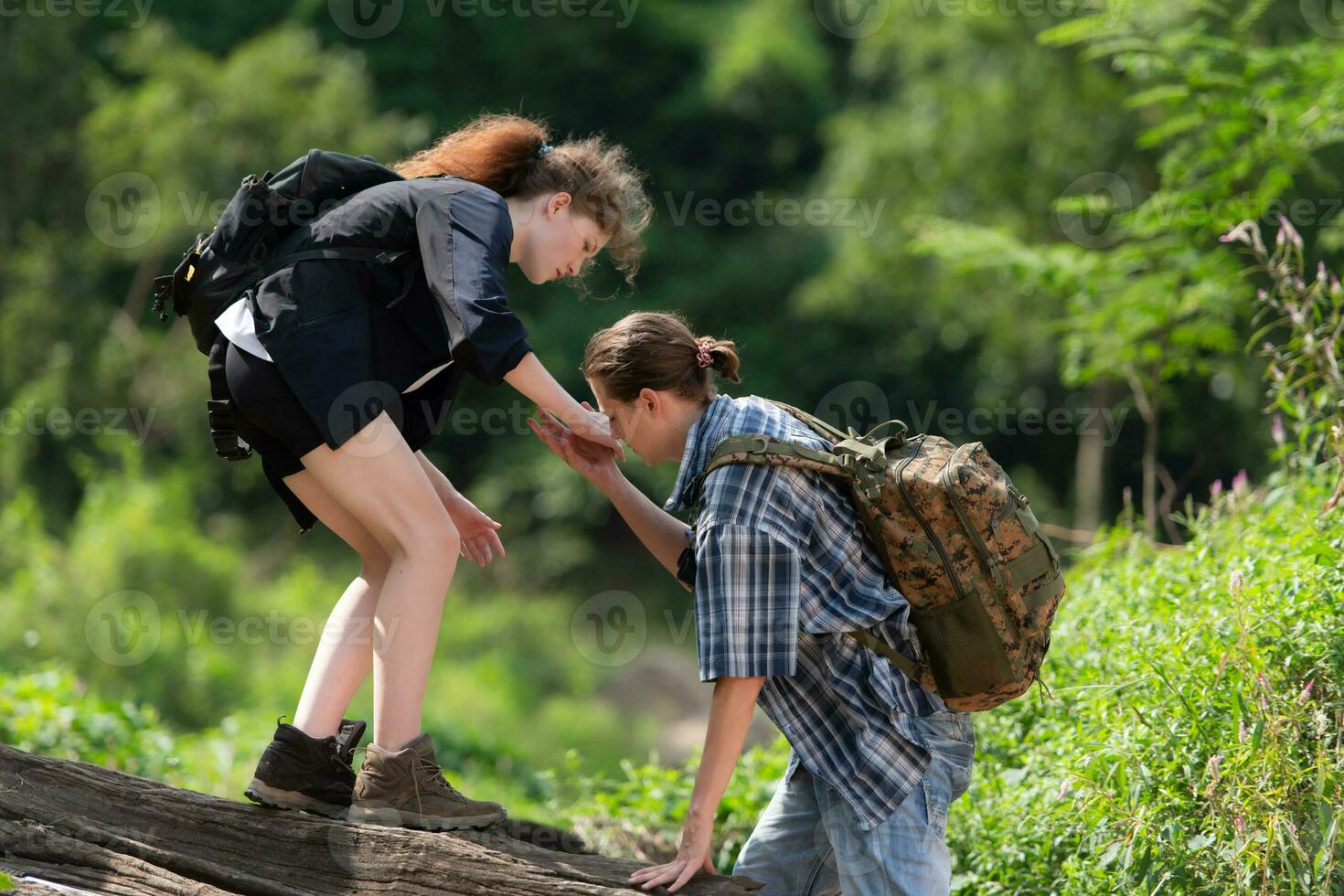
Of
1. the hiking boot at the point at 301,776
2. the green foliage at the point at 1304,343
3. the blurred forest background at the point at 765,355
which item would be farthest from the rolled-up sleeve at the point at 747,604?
the green foliage at the point at 1304,343

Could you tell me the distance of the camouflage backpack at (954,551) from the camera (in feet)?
8.79

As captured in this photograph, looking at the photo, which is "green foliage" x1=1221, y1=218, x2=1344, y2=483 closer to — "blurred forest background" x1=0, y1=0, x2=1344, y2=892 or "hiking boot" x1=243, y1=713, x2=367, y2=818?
"blurred forest background" x1=0, y1=0, x2=1344, y2=892

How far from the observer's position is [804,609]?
2709 millimetres

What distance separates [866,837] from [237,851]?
1440mm

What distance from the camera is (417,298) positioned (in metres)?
2.95

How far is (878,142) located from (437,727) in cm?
886

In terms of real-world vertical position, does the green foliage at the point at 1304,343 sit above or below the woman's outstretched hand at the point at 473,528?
above

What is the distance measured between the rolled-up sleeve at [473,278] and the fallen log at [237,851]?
1061 mm

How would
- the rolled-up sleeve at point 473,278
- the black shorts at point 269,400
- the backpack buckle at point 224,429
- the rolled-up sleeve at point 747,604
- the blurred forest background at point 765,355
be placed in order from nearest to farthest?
the rolled-up sleeve at point 747,604, the rolled-up sleeve at point 473,278, the black shorts at point 269,400, the backpack buckle at point 224,429, the blurred forest background at point 765,355

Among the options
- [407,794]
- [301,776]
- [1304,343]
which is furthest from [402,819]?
[1304,343]

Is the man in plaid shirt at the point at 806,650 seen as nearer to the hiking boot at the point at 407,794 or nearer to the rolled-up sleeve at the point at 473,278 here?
the rolled-up sleeve at the point at 473,278

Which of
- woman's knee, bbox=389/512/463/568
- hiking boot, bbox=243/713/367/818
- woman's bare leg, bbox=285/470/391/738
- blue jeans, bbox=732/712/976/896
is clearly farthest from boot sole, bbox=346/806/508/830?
blue jeans, bbox=732/712/976/896

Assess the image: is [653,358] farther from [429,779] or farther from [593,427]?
[429,779]

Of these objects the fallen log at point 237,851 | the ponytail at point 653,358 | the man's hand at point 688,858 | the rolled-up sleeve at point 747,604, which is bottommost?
the man's hand at point 688,858
